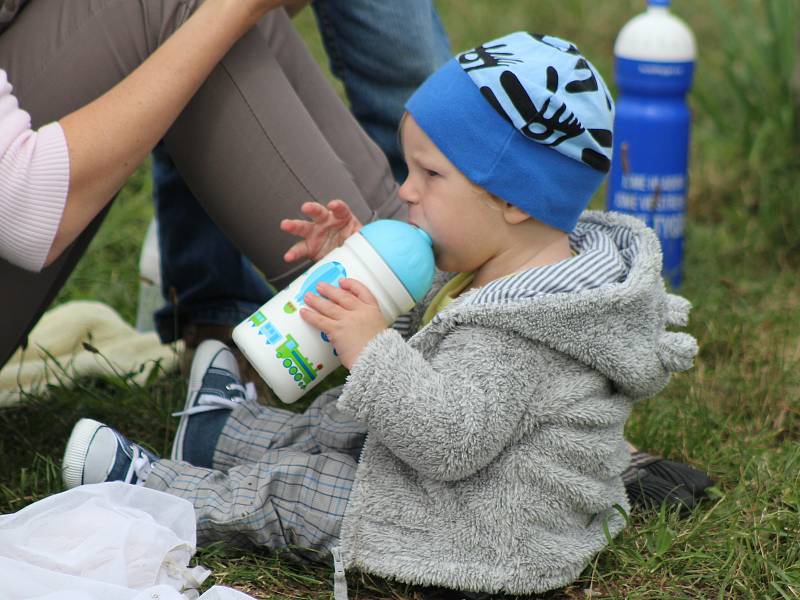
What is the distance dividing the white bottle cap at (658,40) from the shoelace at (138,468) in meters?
1.99

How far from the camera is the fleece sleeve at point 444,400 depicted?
1.80 metres

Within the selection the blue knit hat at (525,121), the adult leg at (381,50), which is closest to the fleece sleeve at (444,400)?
the blue knit hat at (525,121)

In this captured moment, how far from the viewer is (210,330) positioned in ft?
9.34

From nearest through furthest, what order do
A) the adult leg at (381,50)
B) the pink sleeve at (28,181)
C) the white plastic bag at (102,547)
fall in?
1. the white plastic bag at (102,547)
2. the pink sleeve at (28,181)
3. the adult leg at (381,50)

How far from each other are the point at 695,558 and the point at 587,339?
48cm

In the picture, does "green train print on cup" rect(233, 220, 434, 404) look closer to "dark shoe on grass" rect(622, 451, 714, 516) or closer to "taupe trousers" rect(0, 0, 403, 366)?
"taupe trousers" rect(0, 0, 403, 366)

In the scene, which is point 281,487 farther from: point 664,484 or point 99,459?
point 664,484

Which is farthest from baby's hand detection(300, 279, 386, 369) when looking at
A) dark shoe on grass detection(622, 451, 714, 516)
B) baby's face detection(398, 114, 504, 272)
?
dark shoe on grass detection(622, 451, 714, 516)

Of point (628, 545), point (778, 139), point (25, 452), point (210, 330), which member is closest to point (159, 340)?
point (210, 330)

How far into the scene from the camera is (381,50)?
111 inches

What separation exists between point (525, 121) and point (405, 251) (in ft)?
0.97

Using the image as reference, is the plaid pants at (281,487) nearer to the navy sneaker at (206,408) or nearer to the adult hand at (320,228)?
the navy sneaker at (206,408)

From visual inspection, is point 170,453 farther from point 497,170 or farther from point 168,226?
point 497,170

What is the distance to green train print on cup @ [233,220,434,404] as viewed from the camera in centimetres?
194
